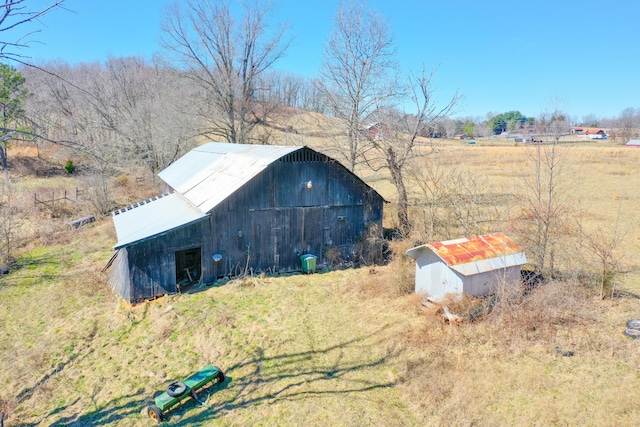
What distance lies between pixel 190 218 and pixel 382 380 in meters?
8.83

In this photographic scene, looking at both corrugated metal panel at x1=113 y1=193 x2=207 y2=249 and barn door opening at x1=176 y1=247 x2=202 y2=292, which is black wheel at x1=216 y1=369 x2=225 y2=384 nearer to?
corrugated metal panel at x1=113 y1=193 x2=207 y2=249

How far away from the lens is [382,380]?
9117mm

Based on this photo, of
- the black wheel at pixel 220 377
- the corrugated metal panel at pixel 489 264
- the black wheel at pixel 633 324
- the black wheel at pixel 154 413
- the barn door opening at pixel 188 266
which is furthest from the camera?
the barn door opening at pixel 188 266

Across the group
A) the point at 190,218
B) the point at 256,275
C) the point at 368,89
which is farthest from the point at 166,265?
the point at 368,89

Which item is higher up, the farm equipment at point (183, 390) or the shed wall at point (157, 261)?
the shed wall at point (157, 261)

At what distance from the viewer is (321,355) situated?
10.1m

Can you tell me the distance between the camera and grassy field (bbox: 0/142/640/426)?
8.12 meters

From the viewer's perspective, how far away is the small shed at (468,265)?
36.3ft

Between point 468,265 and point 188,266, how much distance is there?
10.4 metres

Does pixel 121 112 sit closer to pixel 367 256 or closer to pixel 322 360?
pixel 367 256

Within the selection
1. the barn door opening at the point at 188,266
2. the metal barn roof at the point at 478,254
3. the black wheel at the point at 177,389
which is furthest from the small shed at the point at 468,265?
the barn door opening at the point at 188,266

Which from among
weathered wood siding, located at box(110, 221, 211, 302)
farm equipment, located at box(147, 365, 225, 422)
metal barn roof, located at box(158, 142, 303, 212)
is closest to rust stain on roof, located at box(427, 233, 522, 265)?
farm equipment, located at box(147, 365, 225, 422)

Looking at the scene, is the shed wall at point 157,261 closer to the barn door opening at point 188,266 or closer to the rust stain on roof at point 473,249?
the barn door opening at point 188,266

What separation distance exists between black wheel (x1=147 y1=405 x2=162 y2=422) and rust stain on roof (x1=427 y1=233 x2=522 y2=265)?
307 inches
